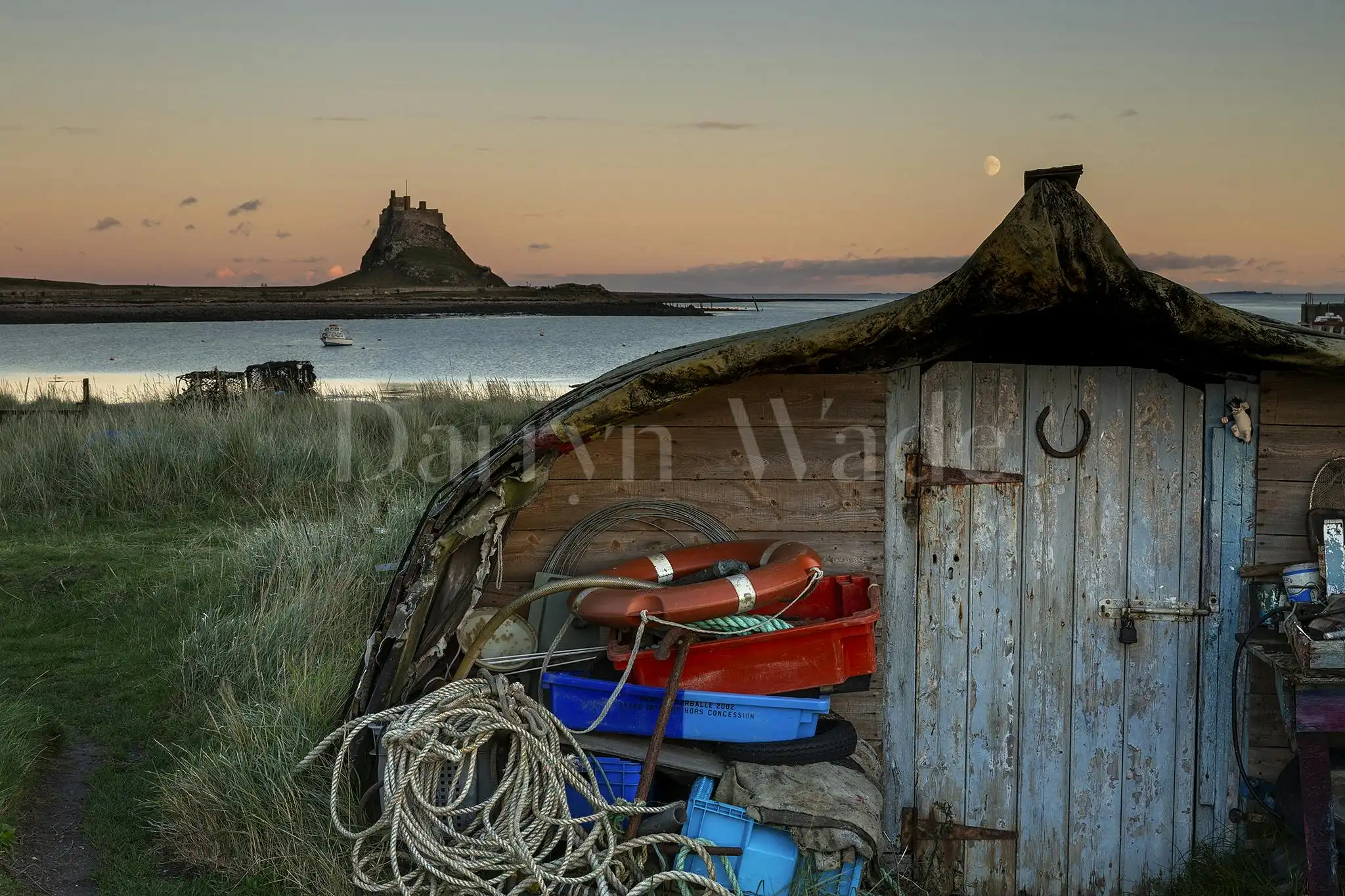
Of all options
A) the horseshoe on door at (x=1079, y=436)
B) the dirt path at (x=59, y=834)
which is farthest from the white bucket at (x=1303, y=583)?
the dirt path at (x=59, y=834)

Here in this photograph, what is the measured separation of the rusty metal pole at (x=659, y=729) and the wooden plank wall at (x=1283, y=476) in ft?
8.24

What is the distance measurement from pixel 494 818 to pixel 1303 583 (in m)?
3.47

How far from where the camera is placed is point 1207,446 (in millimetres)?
4871

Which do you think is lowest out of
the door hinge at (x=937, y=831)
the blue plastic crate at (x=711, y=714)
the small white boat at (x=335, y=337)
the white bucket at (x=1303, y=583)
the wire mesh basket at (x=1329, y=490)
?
the door hinge at (x=937, y=831)

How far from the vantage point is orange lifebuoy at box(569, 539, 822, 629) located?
171 inches

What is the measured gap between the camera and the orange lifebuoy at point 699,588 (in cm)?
434

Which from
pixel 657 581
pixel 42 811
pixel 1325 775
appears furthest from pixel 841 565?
pixel 42 811

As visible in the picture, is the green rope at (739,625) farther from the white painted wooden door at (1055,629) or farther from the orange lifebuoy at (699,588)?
the white painted wooden door at (1055,629)

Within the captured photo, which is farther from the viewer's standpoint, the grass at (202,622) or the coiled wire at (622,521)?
the coiled wire at (622,521)

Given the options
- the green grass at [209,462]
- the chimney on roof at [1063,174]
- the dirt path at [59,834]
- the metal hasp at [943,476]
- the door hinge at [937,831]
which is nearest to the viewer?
the chimney on roof at [1063,174]

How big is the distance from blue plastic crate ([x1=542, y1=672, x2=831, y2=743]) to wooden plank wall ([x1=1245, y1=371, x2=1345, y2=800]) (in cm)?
198

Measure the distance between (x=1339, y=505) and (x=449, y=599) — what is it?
3.82 m

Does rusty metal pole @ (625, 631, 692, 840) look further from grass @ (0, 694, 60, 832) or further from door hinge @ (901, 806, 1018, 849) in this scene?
grass @ (0, 694, 60, 832)

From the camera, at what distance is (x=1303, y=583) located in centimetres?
470
